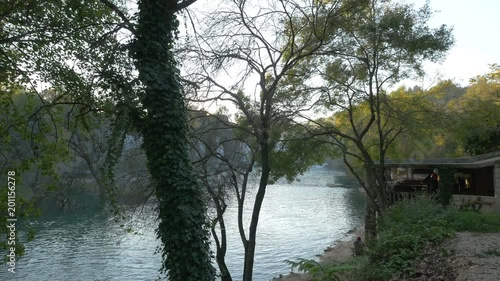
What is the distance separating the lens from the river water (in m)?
18.6

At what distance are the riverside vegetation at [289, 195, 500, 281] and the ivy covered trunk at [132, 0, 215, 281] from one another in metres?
2.18

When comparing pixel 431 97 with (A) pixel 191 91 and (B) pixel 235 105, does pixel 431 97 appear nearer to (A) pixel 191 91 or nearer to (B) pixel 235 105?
(B) pixel 235 105

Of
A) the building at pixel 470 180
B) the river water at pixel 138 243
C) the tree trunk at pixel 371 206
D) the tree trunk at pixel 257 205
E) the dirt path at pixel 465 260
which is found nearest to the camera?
the dirt path at pixel 465 260

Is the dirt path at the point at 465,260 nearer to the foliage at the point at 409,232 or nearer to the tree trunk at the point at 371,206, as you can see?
the foliage at the point at 409,232

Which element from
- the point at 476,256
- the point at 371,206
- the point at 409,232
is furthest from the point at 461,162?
the point at 476,256

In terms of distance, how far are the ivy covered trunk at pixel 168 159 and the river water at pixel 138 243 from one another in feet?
18.0

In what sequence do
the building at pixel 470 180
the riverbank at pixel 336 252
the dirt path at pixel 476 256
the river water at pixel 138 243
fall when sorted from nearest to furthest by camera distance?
the dirt path at pixel 476 256 < the building at pixel 470 180 < the riverbank at pixel 336 252 < the river water at pixel 138 243

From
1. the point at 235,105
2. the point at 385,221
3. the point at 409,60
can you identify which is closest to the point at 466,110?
the point at 409,60

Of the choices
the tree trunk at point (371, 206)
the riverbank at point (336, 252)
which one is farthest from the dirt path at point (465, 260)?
the riverbank at point (336, 252)

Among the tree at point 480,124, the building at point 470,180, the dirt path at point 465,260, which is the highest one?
the tree at point 480,124

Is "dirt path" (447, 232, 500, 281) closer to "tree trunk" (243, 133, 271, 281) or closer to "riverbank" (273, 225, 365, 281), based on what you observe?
"tree trunk" (243, 133, 271, 281)

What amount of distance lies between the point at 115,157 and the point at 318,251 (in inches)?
756

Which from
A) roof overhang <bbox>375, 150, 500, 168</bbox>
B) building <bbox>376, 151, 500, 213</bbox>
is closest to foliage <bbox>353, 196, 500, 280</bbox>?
building <bbox>376, 151, 500, 213</bbox>

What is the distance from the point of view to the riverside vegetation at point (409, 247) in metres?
6.99
